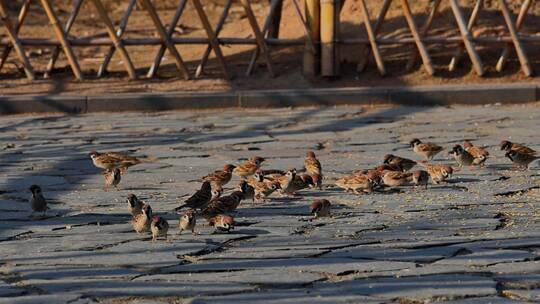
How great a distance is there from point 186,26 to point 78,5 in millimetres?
8410

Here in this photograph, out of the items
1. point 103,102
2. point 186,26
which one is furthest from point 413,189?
point 186,26

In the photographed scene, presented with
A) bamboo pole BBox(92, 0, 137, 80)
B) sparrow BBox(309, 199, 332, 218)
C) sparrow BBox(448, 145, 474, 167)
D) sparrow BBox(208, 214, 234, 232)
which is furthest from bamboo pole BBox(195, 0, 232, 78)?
sparrow BBox(208, 214, 234, 232)

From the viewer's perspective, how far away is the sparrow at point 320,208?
839cm

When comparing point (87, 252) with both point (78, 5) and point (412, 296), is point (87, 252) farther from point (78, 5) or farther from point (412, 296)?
point (78, 5)

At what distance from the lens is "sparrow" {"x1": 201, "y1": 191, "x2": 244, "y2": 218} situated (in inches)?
323

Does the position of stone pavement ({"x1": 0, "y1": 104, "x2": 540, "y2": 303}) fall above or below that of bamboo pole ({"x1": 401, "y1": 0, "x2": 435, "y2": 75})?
below

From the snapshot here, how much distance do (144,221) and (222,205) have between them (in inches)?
27.6

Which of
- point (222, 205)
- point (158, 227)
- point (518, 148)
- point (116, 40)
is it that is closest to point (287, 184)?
point (222, 205)

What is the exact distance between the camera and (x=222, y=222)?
788 centimetres

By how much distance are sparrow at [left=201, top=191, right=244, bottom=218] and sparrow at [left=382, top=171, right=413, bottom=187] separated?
4.62ft

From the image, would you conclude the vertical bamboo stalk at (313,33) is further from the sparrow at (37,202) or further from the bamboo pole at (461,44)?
the sparrow at (37,202)

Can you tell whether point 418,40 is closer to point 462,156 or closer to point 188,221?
point 462,156

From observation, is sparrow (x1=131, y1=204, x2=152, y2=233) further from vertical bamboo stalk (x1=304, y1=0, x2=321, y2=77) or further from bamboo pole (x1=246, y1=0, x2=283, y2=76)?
bamboo pole (x1=246, y1=0, x2=283, y2=76)

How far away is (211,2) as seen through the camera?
1163 inches
